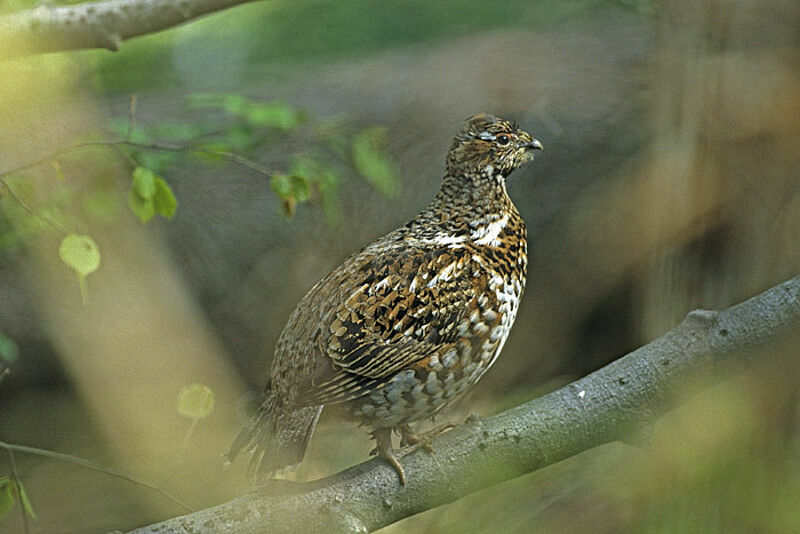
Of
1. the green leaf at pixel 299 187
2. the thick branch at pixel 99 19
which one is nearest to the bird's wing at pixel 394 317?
the green leaf at pixel 299 187

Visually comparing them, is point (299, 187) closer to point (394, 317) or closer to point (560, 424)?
point (394, 317)

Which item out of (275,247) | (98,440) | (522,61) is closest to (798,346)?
(522,61)

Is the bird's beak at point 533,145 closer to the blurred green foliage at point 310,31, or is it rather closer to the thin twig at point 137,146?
the thin twig at point 137,146

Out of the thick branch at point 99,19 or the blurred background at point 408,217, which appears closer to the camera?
the blurred background at point 408,217

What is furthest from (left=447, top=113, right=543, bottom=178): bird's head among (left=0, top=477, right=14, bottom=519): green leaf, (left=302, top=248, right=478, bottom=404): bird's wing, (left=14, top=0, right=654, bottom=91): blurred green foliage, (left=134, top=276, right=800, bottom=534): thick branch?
(left=14, top=0, right=654, bottom=91): blurred green foliage

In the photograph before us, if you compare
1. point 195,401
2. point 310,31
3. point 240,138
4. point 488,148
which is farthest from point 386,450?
point 310,31
